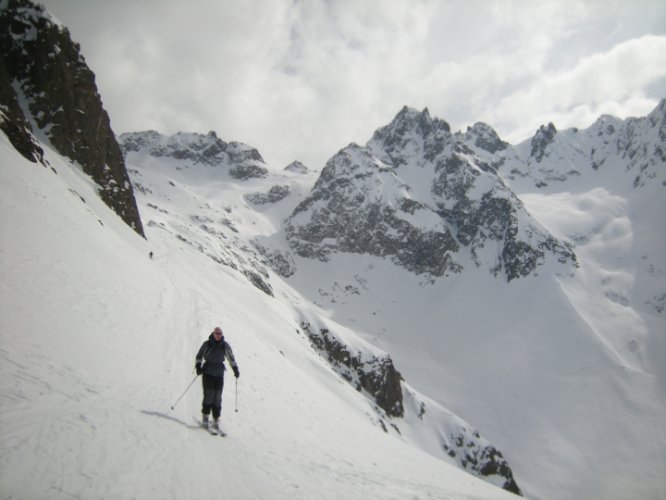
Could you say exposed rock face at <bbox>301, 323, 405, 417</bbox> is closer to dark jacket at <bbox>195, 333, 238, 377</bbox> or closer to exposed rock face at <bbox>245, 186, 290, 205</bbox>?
dark jacket at <bbox>195, 333, 238, 377</bbox>

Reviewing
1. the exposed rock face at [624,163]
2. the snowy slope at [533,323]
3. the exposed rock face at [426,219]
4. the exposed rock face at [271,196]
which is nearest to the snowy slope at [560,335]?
the snowy slope at [533,323]

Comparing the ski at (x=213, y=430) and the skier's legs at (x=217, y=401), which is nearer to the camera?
the ski at (x=213, y=430)

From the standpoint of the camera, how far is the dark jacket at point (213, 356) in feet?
34.8

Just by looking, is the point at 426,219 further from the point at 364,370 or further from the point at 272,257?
the point at 364,370

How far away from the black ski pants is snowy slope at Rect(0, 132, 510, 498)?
51cm

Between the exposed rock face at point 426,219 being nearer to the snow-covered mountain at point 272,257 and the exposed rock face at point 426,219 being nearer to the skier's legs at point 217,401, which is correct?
the snow-covered mountain at point 272,257

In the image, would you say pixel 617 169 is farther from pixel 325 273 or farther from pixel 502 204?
pixel 325 273

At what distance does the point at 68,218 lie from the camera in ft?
68.5

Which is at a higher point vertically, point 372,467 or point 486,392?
point 486,392

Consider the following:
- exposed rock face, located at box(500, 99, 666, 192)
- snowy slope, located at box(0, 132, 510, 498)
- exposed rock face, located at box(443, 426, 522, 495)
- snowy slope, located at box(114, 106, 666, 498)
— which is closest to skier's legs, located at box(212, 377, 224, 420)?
snowy slope, located at box(0, 132, 510, 498)

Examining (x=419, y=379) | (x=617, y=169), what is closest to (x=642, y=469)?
(x=419, y=379)

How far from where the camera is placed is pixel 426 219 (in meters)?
150

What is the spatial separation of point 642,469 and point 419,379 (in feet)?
135

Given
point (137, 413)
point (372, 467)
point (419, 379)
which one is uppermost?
point (419, 379)
